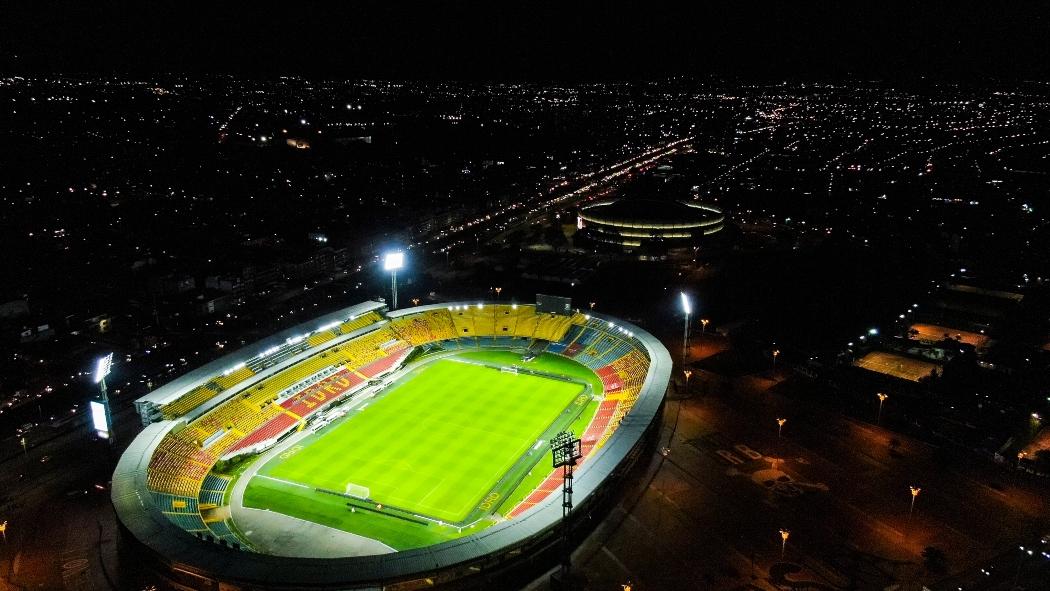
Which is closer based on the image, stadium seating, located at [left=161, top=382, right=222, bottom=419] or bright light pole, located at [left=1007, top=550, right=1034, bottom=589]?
bright light pole, located at [left=1007, top=550, right=1034, bottom=589]

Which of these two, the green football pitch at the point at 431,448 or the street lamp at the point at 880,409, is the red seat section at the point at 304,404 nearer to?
the green football pitch at the point at 431,448

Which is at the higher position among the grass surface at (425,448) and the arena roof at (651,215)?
the arena roof at (651,215)

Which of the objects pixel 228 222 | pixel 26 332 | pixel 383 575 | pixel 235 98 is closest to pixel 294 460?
pixel 383 575

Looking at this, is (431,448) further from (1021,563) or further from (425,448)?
(1021,563)

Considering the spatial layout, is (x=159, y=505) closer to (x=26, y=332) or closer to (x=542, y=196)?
(x=26, y=332)

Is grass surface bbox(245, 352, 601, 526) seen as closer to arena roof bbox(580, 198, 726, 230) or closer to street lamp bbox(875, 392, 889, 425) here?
street lamp bbox(875, 392, 889, 425)

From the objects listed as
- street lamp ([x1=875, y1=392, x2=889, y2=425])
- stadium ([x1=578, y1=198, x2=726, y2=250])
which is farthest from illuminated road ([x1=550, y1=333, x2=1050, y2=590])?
stadium ([x1=578, y1=198, x2=726, y2=250])

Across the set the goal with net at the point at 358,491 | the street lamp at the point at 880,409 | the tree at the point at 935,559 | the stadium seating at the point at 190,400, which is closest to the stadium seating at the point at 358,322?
the stadium seating at the point at 190,400
